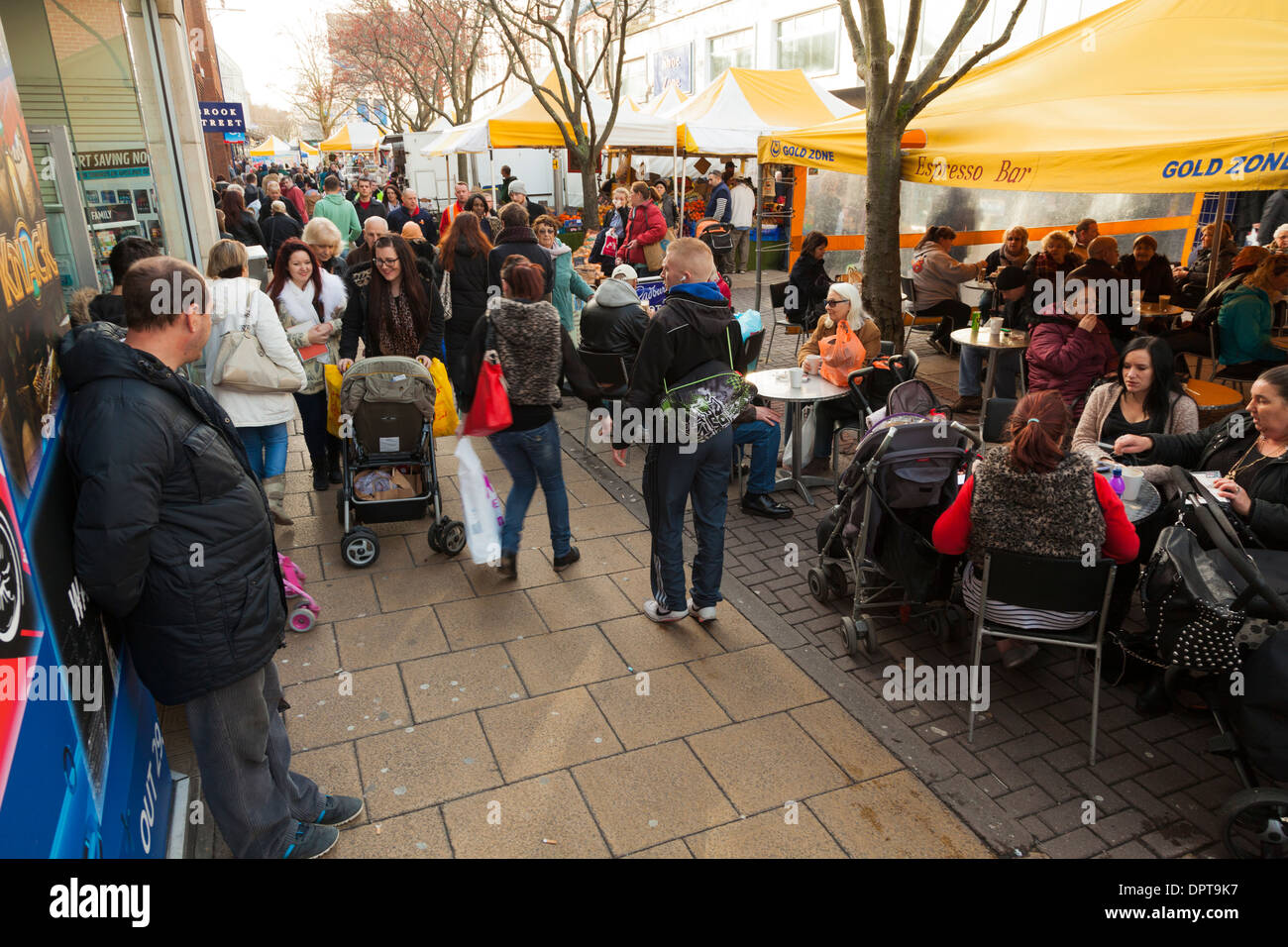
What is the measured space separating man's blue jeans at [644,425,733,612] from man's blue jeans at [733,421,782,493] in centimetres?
162

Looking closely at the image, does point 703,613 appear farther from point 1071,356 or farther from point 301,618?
point 1071,356

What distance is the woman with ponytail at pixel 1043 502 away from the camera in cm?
370

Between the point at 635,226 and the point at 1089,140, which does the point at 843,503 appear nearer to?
the point at 1089,140

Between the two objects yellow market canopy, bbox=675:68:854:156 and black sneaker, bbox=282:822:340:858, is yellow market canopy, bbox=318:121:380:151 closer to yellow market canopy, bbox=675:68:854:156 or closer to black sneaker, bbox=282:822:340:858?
yellow market canopy, bbox=675:68:854:156

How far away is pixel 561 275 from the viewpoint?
325 inches

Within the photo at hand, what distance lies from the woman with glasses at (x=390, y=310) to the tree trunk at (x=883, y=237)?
184 inches

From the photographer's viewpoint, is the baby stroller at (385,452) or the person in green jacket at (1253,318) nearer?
the baby stroller at (385,452)

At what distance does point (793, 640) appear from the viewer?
15.6 feet

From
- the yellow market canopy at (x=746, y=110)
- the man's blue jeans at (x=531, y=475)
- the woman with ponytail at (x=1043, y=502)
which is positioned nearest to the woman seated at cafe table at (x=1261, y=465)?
the woman with ponytail at (x=1043, y=502)

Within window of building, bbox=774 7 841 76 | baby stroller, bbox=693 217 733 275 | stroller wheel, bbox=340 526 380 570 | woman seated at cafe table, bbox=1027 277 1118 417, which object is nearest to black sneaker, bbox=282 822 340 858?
Result: stroller wheel, bbox=340 526 380 570

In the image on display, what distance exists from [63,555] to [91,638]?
0.30 m

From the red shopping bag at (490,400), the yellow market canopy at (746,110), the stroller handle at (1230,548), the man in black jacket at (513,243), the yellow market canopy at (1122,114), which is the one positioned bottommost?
the stroller handle at (1230,548)

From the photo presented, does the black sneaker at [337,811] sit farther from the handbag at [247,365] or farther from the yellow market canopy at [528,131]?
the yellow market canopy at [528,131]

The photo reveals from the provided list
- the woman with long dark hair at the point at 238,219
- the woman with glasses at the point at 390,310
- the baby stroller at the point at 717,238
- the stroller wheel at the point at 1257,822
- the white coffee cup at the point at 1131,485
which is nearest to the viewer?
the stroller wheel at the point at 1257,822
